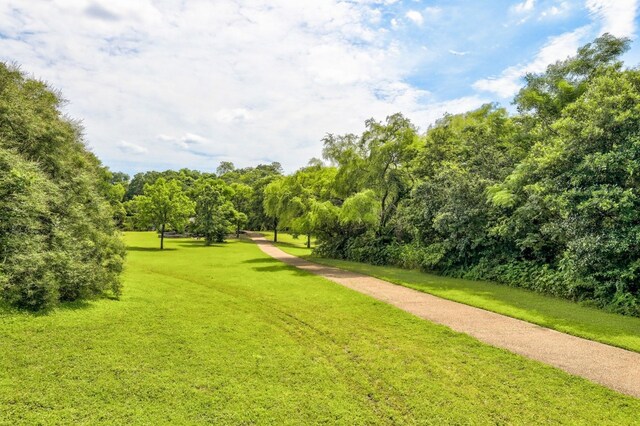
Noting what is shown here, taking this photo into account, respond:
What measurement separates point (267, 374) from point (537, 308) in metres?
8.78

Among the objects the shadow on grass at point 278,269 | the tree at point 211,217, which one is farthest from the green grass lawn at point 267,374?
the tree at point 211,217

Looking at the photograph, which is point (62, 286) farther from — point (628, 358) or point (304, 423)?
point (628, 358)

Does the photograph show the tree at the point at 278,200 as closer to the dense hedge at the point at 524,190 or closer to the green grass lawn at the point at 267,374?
the dense hedge at the point at 524,190

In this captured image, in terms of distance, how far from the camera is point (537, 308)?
430 inches

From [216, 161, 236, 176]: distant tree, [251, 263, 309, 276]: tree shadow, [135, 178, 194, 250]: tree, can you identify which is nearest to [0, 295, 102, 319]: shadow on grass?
[251, 263, 309, 276]: tree shadow

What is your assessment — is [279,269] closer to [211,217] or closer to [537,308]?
[537,308]

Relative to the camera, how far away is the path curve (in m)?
6.38

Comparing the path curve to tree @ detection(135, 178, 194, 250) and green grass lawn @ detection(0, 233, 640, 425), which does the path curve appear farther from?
tree @ detection(135, 178, 194, 250)

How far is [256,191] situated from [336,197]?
32220mm

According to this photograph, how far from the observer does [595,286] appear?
11.6 m

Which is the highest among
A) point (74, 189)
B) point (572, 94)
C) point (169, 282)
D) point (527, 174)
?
point (572, 94)

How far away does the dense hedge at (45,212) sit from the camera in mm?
8461

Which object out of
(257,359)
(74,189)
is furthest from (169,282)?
(257,359)

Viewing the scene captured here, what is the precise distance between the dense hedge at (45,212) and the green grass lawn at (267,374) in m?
0.80
